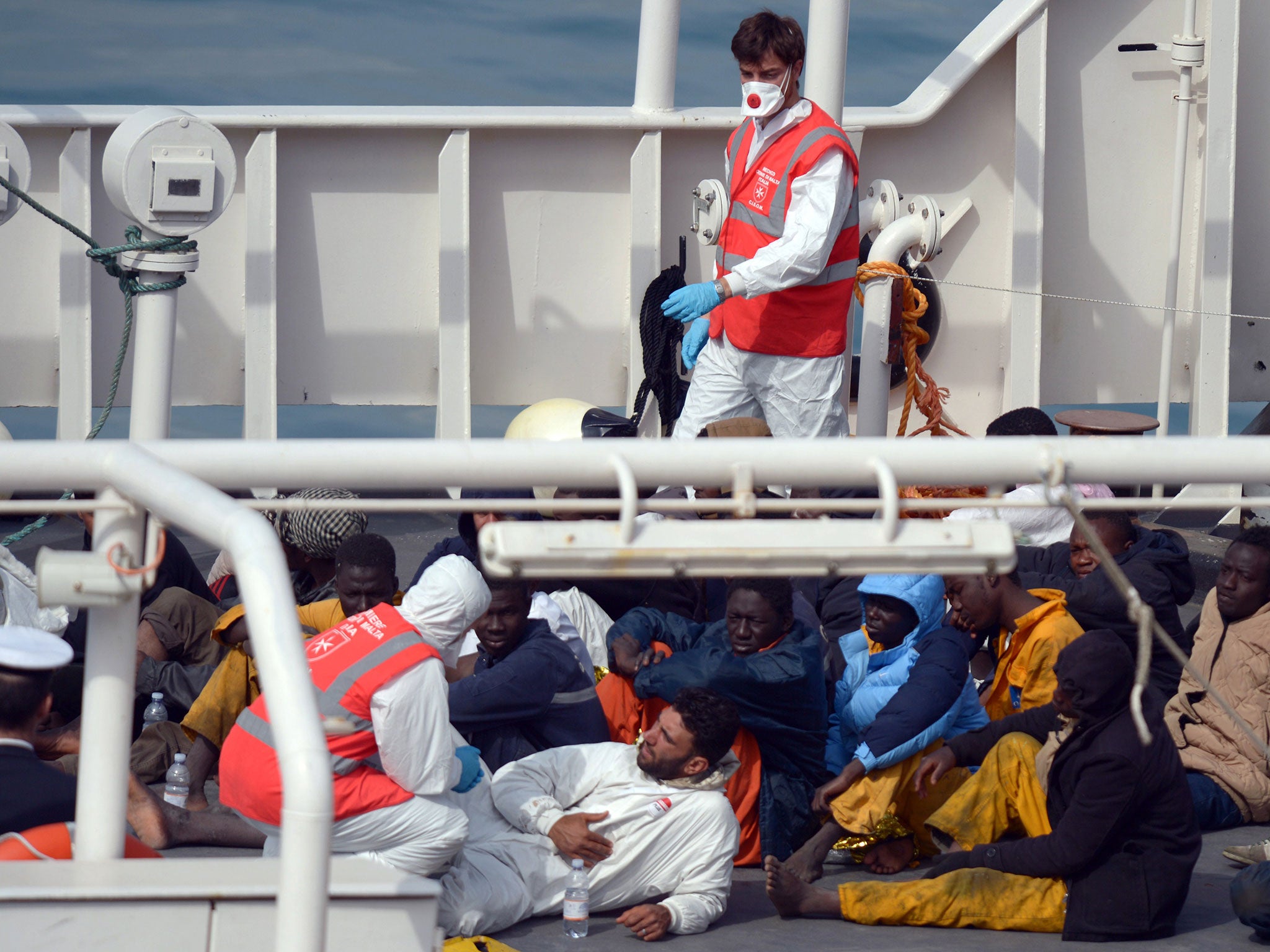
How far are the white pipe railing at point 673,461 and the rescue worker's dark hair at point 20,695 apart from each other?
0.96 m

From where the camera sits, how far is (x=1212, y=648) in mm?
4332

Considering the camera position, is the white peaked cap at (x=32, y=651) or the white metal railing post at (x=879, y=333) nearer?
the white peaked cap at (x=32, y=651)

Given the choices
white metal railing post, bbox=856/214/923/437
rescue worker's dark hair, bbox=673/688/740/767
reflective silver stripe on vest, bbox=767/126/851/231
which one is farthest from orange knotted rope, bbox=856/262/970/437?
rescue worker's dark hair, bbox=673/688/740/767

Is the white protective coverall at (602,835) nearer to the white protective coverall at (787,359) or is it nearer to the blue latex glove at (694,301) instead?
the white protective coverall at (787,359)

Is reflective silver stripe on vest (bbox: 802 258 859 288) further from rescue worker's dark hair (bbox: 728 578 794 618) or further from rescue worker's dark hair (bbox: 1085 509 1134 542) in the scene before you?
rescue worker's dark hair (bbox: 728 578 794 618)

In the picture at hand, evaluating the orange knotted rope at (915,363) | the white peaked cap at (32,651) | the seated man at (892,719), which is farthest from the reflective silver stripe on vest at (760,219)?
the white peaked cap at (32,651)

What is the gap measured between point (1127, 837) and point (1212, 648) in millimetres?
997

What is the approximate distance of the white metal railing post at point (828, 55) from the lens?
6.28 m

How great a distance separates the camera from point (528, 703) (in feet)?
13.1

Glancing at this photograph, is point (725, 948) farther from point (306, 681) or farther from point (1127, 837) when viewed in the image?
point (306, 681)

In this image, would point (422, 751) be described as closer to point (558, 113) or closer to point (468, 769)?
point (468, 769)

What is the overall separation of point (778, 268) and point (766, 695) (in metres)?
1.64

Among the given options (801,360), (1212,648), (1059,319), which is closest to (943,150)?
(1059,319)

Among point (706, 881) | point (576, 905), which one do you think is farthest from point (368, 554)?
point (706, 881)
